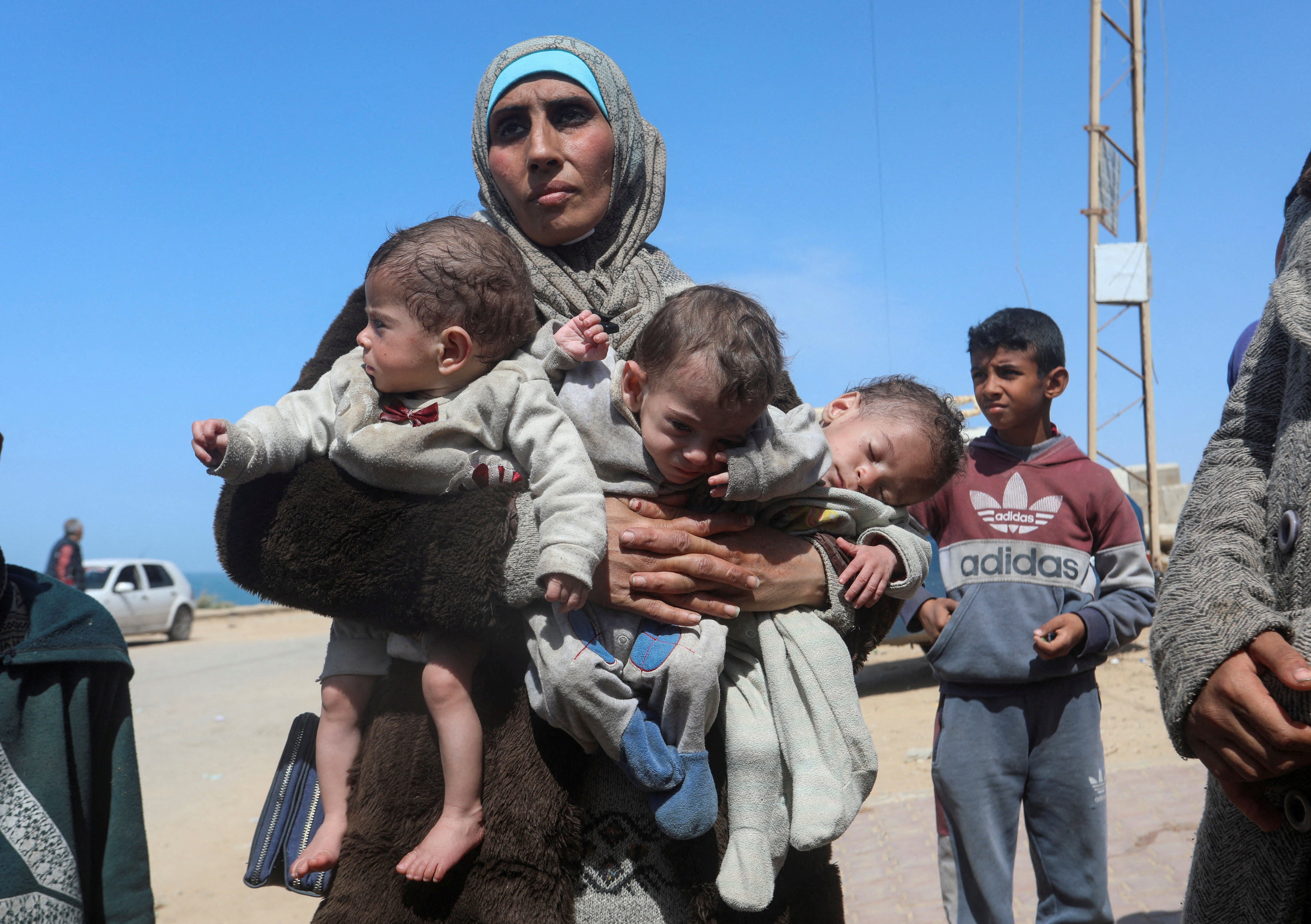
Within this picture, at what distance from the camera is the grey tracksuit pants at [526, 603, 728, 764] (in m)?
1.67

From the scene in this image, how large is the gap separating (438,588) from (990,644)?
2.38m

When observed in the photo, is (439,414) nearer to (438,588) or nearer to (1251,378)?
(438,588)

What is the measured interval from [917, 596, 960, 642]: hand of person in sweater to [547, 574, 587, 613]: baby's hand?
7.37 ft

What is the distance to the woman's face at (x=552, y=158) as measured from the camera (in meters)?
2.12

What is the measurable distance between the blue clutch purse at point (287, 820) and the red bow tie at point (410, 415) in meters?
0.65

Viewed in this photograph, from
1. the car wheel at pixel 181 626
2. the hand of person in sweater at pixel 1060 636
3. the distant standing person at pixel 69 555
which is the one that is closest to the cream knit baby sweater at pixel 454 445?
the hand of person in sweater at pixel 1060 636

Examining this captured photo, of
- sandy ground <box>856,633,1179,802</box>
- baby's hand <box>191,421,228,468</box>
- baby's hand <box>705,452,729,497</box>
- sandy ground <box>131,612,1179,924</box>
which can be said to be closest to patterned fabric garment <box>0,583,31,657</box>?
baby's hand <box>191,421,228,468</box>

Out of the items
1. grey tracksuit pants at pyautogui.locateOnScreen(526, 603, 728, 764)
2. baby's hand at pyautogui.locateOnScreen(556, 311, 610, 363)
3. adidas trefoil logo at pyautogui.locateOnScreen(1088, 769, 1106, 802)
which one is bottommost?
adidas trefoil logo at pyautogui.locateOnScreen(1088, 769, 1106, 802)

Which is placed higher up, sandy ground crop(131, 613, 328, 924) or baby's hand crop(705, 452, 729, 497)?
baby's hand crop(705, 452, 729, 497)

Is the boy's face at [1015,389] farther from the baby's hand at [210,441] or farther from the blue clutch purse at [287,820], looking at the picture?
the baby's hand at [210,441]

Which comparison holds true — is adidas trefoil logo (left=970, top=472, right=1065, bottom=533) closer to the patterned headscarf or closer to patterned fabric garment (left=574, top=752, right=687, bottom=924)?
the patterned headscarf

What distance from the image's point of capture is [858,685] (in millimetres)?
10297

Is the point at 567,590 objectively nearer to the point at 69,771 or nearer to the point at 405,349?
the point at 405,349

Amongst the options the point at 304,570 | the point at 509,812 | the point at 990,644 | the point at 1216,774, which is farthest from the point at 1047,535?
the point at 304,570
